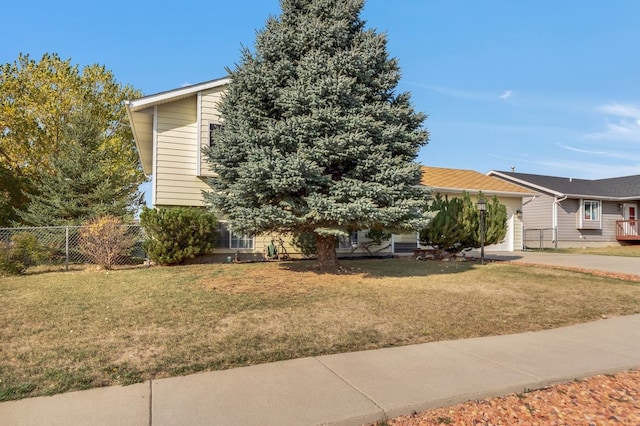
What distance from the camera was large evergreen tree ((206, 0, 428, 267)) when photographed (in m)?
Answer: 8.21

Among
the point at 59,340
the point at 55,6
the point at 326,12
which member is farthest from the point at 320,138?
the point at 55,6

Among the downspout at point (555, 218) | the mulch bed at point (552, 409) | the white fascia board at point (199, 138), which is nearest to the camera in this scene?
the mulch bed at point (552, 409)

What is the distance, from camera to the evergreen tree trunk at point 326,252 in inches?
400

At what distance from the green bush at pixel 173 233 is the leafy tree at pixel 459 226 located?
25.4 ft

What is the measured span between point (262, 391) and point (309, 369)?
2.22 ft

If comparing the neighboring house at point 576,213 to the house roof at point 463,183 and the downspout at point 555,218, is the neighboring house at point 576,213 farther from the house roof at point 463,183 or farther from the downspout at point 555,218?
the house roof at point 463,183

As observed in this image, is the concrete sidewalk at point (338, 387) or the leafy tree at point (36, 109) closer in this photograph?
the concrete sidewalk at point (338, 387)

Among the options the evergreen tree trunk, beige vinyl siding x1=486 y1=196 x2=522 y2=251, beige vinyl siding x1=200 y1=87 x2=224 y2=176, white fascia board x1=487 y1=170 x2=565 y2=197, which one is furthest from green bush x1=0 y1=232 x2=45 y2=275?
white fascia board x1=487 y1=170 x2=565 y2=197

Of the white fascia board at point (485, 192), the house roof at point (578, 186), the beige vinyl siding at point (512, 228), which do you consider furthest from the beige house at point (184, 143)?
the house roof at point (578, 186)

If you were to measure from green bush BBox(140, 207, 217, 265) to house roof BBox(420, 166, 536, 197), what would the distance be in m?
10.6

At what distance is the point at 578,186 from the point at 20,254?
2985 centimetres

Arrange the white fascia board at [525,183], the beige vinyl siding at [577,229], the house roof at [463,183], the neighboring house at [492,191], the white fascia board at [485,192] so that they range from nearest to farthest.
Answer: the white fascia board at [485,192]
the house roof at [463,183]
the neighboring house at [492,191]
the white fascia board at [525,183]
the beige vinyl siding at [577,229]

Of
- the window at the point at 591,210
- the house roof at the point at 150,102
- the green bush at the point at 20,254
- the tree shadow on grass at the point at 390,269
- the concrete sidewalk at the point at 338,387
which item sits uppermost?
the house roof at the point at 150,102

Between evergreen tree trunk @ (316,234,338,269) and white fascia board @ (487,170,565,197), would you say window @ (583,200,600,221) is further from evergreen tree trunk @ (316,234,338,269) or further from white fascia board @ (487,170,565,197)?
evergreen tree trunk @ (316,234,338,269)
